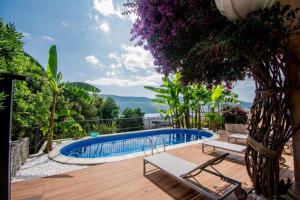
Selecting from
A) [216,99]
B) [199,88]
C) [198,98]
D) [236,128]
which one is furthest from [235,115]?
[199,88]

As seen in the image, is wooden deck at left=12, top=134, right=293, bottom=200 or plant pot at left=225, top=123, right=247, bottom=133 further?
plant pot at left=225, top=123, right=247, bottom=133

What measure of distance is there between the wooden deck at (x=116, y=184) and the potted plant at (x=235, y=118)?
5094 millimetres

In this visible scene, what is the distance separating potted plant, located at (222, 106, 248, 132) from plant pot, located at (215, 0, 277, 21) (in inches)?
370

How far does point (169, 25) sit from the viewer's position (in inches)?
93.1

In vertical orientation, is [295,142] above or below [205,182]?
above

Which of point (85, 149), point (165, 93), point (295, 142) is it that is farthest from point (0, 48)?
point (165, 93)

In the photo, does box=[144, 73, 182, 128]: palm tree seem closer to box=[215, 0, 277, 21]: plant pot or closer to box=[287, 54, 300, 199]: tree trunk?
box=[287, 54, 300, 199]: tree trunk

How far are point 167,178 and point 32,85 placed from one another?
704cm

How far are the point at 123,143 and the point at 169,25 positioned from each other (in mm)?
9346

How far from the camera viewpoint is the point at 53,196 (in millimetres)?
3479

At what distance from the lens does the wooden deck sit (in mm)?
3484

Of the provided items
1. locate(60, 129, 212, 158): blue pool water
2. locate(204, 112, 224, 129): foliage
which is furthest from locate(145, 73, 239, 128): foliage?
locate(60, 129, 212, 158): blue pool water

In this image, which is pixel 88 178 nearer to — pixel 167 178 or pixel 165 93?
pixel 167 178

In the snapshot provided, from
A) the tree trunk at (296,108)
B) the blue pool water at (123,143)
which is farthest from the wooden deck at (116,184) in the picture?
the blue pool water at (123,143)
